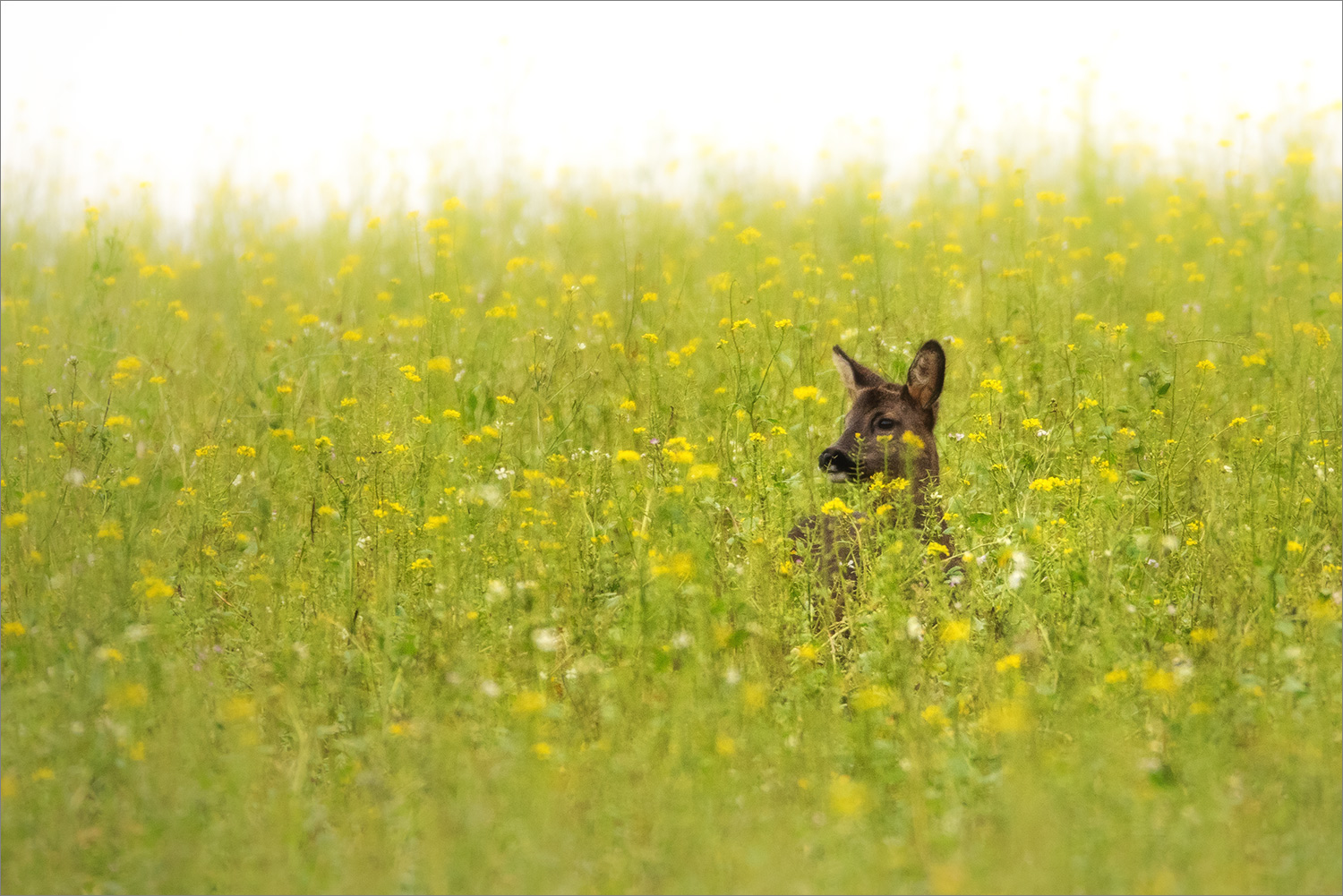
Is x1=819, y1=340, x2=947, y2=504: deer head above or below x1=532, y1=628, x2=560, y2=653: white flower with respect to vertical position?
above

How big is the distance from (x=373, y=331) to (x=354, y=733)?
426 centimetres

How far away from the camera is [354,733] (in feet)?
12.3

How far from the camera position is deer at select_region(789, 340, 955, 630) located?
457 cm

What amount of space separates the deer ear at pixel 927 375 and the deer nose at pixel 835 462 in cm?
48

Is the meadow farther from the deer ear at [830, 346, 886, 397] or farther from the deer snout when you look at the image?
the deer ear at [830, 346, 886, 397]

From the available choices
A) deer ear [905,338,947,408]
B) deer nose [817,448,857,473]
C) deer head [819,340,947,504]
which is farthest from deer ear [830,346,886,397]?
deer nose [817,448,857,473]

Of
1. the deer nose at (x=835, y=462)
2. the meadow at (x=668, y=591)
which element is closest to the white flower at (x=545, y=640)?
the meadow at (x=668, y=591)

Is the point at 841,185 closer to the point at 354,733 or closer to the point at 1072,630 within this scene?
the point at 1072,630

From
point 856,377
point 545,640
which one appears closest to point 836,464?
point 856,377

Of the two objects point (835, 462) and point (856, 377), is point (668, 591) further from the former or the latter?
point (856, 377)

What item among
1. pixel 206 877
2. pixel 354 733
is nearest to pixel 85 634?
pixel 354 733

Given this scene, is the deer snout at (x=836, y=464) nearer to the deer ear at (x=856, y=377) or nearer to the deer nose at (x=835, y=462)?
the deer nose at (x=835, y=462)

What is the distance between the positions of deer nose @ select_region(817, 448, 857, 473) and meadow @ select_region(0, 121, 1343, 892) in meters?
0.19

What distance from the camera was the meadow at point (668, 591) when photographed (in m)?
3.03
